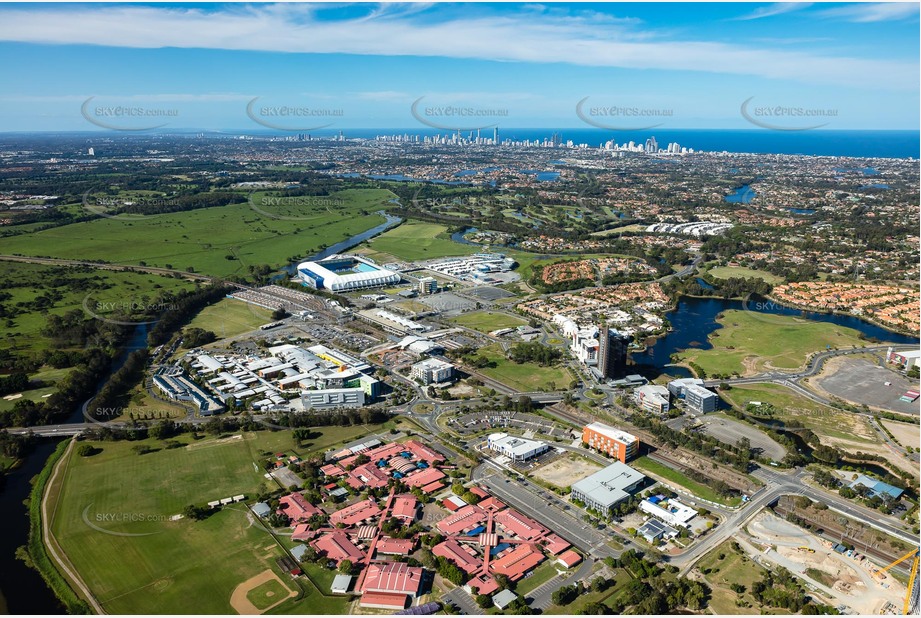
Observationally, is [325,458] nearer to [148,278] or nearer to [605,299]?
[605,299]

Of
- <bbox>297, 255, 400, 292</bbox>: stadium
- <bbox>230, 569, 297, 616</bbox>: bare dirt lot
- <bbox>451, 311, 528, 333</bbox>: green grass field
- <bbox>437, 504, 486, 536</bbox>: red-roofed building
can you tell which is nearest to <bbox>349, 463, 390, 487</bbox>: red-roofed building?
<bbox>437, 504, 486, 536</bbox>: red-roofed building

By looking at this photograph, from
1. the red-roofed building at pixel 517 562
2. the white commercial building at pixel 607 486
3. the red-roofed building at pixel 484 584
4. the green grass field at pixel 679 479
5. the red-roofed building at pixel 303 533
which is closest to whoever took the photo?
the red-roofed building at pixel 484 584

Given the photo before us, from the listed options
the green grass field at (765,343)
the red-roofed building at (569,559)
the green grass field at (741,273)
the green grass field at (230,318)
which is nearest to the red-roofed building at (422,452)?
the red-roofed building at (569,559)

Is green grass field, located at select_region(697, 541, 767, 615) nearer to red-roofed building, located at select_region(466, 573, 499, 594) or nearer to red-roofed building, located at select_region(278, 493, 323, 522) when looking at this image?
red-roofed building, located at select_region(466, 573, 499, 594)

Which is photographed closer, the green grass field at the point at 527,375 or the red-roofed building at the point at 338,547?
the red-roofed building at the point at 338,547

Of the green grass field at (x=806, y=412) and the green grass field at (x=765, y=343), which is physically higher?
the green grass field at (x=765, y=343)

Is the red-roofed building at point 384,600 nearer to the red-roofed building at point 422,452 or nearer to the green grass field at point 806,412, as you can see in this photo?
the red-roofed building at point 422,452

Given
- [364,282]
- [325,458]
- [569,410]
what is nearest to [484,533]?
[325,458]
